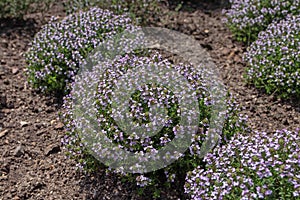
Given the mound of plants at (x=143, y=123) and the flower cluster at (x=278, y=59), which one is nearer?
the mound of plants at (x=143, y=123)

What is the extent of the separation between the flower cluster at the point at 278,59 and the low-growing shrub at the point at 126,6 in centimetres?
153

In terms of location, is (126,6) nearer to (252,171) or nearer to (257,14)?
(257,14)

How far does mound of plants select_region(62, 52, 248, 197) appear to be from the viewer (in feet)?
12.7

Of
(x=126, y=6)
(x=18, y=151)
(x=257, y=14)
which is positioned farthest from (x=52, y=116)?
(x=257, y=14)

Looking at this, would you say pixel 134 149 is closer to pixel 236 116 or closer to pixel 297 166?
pixel 236 116

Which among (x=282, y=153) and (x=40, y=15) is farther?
(x=40, y=15)

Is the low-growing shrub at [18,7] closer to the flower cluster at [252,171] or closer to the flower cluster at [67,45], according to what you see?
the flower cluster at [67,45]

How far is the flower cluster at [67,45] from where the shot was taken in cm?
518

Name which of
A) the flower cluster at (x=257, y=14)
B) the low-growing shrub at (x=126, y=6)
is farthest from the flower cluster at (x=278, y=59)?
the low-growing shrub at (x=126, y=6)

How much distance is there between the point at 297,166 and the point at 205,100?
98 cm

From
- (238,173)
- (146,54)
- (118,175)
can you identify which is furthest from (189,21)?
(238,173)

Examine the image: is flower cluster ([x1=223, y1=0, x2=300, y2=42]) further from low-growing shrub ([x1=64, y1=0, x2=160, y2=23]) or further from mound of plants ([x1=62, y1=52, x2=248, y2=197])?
mound of plants ([x1=62, y1=52, x2=248, y2=197])

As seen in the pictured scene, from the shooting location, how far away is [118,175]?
4.24 metres

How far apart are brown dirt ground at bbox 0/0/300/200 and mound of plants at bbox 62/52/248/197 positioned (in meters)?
0.25
